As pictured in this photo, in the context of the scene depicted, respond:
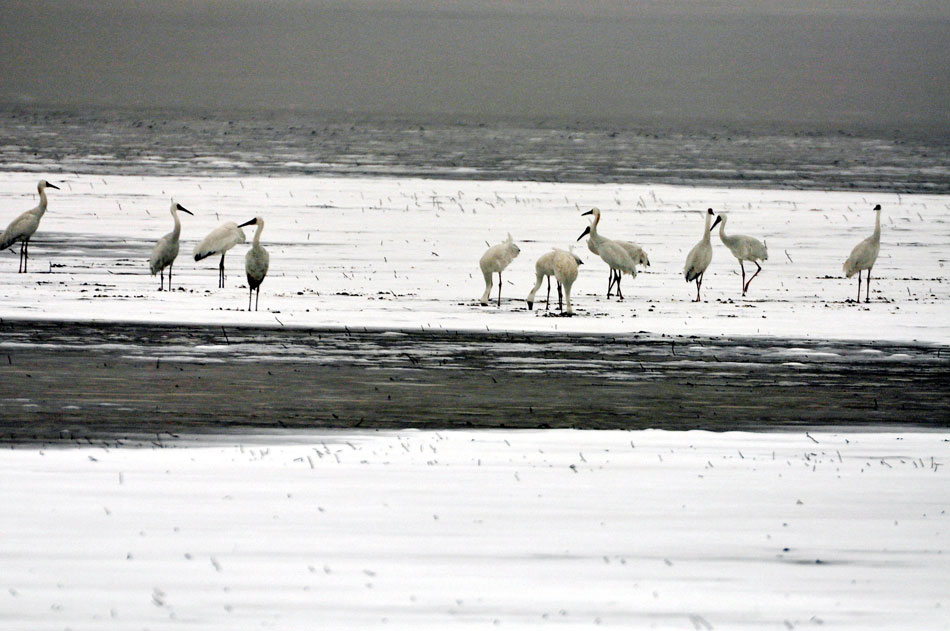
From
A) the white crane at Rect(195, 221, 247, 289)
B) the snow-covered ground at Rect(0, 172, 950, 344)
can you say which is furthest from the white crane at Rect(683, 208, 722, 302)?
the white crane at Rect(195, 221, 247, 289)

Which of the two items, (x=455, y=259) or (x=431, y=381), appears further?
(x=455, y=259)

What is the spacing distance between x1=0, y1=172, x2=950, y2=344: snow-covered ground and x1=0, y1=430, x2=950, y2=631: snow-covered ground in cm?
672

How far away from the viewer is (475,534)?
276 inches

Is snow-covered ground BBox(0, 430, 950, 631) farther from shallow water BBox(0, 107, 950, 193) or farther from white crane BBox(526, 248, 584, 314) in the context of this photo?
shallow water BBox(0, 107, 950, 193)

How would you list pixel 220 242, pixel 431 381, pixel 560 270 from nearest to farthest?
pixel 431 381 → pixel 560 270 → pixel 220 242

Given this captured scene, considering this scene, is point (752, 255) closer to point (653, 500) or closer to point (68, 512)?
point (653, 500)

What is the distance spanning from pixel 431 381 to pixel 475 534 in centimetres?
501

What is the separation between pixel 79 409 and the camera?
407 inches

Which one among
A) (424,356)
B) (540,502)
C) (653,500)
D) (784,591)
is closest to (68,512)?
(540,502)

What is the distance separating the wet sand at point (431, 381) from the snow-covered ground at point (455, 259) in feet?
4.12

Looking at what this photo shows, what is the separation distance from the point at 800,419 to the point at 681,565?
4252mm

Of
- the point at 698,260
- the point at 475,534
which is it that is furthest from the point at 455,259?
the point at 475,534

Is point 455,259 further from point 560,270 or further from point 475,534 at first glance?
point 475,534

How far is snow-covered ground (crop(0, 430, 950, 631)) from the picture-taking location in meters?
5.89
